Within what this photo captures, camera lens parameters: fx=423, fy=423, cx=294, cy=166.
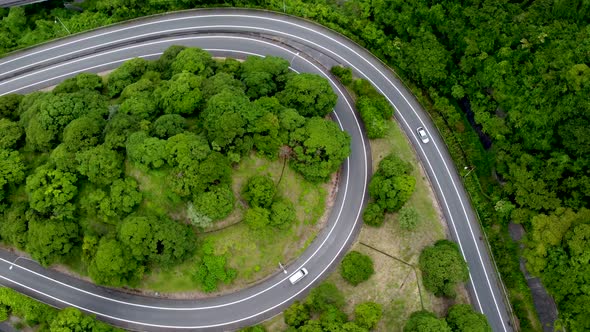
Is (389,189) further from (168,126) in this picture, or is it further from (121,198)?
(121,198)

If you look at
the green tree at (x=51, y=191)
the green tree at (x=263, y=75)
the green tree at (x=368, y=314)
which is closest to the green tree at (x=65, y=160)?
the green tree at (x=51, y=191)

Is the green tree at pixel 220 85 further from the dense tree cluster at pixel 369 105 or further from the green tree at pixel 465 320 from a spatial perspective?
the green tree at pixel 465 320

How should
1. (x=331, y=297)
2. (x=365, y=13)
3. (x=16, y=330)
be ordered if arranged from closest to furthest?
(x=331, y=297)
(x=16, y=330)
(x=365, y=13)

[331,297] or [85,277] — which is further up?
[331,297]

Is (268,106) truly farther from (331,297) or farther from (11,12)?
(11,12)

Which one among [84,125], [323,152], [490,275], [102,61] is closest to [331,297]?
[323,152]

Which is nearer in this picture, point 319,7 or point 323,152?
point 323,152

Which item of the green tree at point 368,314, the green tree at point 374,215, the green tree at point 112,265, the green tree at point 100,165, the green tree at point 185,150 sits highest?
the green tree at point 374,215
